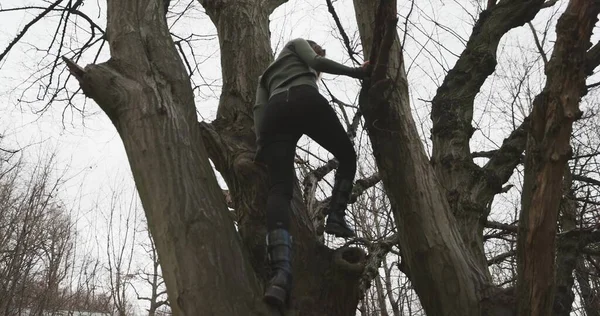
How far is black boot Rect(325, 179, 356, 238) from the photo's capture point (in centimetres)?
273

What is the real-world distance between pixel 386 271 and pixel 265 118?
18.5 ft

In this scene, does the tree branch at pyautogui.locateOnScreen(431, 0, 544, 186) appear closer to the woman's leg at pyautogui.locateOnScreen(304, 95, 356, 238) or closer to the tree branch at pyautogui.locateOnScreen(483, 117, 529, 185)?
the tree branch at pyautogui.locateOnScreen(483, 117, 529, 185)

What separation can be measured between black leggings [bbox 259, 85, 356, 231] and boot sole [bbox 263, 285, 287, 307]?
49cm

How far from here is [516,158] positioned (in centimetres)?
354

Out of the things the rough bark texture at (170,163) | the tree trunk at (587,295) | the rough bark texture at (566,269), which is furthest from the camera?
the tree trunk at (587,295)

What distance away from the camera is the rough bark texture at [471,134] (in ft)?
11.0

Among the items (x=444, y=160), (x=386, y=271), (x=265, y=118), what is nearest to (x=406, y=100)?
(x=265, y=118)

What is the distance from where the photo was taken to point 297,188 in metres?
2.85

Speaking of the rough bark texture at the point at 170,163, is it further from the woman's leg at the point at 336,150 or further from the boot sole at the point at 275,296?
the woman's leg at the point at 336,150

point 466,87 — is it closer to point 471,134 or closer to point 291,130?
point 471,134

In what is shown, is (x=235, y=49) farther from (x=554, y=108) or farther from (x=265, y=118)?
(x=554, y=108)

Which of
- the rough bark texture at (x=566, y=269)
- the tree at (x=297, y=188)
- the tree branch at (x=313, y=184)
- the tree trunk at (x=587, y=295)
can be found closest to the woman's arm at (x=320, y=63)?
the tree at (x=297, y=188)

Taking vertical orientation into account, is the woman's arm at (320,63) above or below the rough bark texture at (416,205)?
above

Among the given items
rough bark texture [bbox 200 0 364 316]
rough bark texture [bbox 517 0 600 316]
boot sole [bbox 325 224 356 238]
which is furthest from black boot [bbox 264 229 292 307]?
rough bark texture [bbox 517 0 600 316]
